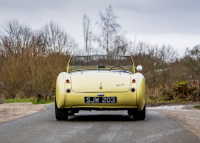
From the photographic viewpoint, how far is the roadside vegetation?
19.4 m

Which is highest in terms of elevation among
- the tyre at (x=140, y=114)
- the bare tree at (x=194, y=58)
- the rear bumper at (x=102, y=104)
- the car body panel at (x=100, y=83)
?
the bare tree at (x=194, y=58)

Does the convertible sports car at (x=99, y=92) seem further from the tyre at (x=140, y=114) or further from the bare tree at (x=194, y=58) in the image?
the bare tree at (x=194, y=58)

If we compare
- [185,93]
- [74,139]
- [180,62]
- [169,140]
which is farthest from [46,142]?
[180,62]

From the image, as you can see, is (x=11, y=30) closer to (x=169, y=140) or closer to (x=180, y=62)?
(x=180, y=62)

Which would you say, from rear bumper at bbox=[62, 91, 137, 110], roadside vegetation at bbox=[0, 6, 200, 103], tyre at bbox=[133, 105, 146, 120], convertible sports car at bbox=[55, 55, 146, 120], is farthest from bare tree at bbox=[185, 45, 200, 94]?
rear bumper at bbox=[62, 91, 137, 110]

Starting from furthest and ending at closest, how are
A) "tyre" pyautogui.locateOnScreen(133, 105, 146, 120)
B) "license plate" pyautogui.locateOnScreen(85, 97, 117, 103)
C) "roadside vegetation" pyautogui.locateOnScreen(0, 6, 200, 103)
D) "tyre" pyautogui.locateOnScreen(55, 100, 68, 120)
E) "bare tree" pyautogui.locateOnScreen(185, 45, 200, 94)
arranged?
"bare tree" pyautogui.locateOnScreen(185, 45, 200, 94)
"roadside vegetation" pyautogui.locateOnScreen(0, 6, 200, 103)
"tyre" pyautogui.locateOnScreen(133, 105, 146, 120)
"tyre" pyautogui.locateOnScreen(55, 100, 68, 120)
"license plate" pyautogui.locateOnScreen(85, 97, 117, 103)

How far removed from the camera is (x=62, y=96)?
22.6 feet

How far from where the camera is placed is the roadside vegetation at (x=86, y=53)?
1941 cm

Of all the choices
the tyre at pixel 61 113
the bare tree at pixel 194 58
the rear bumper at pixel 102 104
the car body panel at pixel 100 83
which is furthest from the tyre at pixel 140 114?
the bare tree at pixel 194 58

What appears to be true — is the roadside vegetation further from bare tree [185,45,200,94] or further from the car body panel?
the car body panel

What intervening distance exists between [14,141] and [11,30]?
46.7m

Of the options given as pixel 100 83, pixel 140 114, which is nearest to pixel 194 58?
pixel 140 114

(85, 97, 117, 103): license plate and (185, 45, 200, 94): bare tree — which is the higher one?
(185, 45, 200, 94): bare tree

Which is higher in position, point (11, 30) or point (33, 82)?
point (11, 30)
